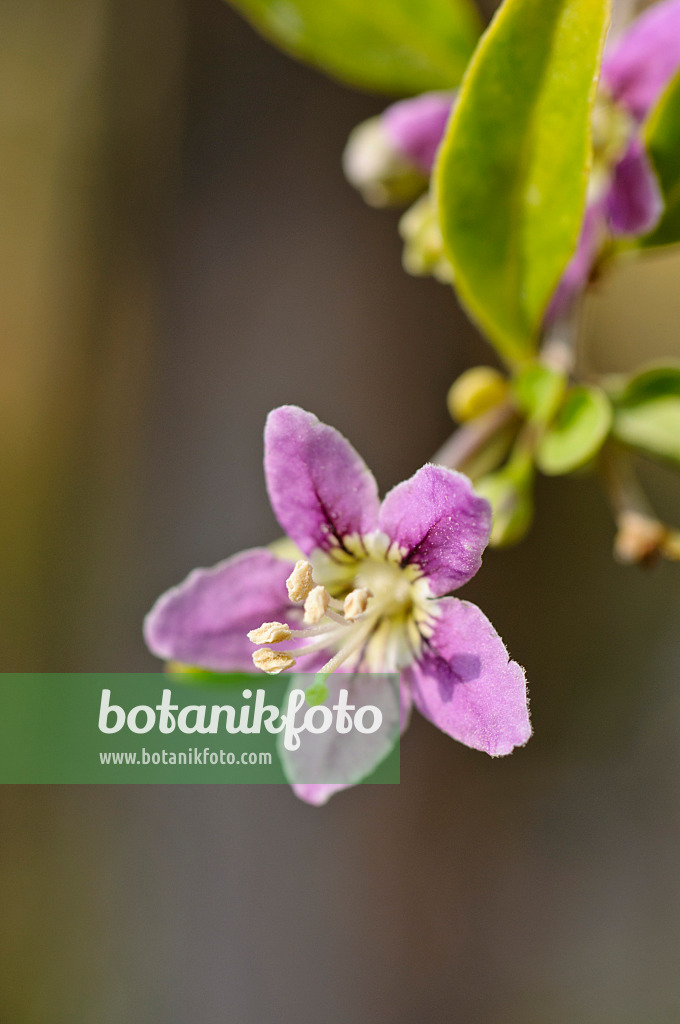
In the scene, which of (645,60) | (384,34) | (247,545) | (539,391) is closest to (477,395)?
(539,391)

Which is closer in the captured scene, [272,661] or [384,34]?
[272,661]

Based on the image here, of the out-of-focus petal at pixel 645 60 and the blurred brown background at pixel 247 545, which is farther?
the blurred brown background at pixel 247 545

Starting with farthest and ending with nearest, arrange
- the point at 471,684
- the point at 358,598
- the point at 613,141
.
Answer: the point at 613,141, the point at 358,598, the point at 471,684

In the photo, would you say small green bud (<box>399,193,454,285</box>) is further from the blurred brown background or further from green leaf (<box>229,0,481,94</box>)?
the blurred brown background

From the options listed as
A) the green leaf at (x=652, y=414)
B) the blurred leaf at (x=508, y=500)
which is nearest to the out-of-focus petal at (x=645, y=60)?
the green leaf at (x=652, y=414)

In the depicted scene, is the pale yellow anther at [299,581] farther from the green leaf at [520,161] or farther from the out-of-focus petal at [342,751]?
the green leaf at [520,161]

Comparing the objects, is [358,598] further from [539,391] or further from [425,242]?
[425,242]

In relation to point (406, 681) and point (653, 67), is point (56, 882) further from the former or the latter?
point (653, 67)

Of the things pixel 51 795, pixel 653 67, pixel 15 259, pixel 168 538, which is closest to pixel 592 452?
pixel 653 67
